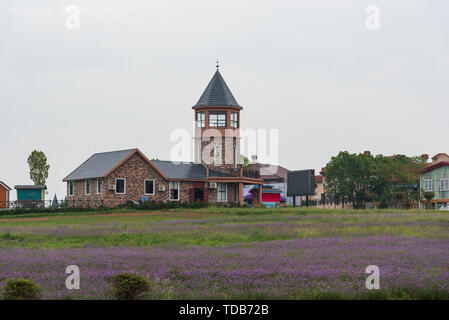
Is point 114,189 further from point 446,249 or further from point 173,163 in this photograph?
point 446,249

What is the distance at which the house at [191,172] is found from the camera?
60.6 metres

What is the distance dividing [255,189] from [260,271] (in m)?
53.1

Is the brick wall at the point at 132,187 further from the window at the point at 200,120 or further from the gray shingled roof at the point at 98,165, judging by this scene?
the window at the point at 200,120

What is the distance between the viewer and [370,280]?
15.7 m

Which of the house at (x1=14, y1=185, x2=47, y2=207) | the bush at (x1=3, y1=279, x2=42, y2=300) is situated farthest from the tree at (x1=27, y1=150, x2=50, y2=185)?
the bush at (x1=3, y1=279, x2=42, y2=300)

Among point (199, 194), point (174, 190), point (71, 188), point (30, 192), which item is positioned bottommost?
point (199, 194)

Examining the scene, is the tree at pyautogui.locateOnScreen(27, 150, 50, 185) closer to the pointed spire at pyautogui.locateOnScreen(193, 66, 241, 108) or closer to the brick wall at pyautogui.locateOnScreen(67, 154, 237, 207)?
the brick wall at pyautogui.locateOnScreen(67, 154, 237, 207)

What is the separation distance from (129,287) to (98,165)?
5149cm

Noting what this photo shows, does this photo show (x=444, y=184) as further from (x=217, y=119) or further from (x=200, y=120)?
(x=200, y=120)

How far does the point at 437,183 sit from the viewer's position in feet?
271

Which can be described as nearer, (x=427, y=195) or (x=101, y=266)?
(x=101, y=266)

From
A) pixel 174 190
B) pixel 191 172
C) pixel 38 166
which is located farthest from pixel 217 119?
pixel 38 166

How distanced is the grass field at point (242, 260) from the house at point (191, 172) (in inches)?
1047
